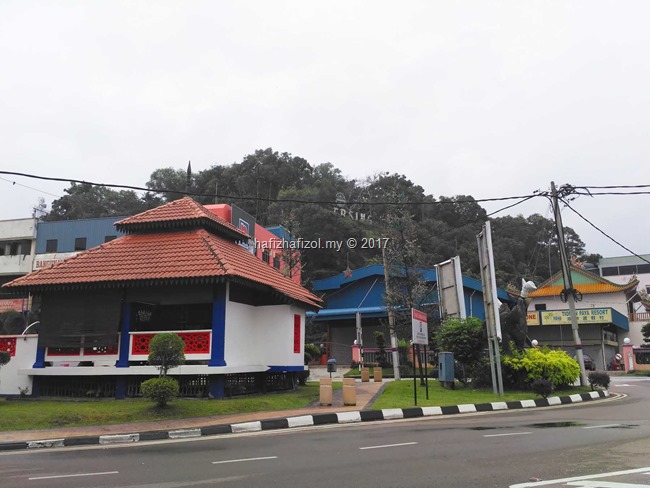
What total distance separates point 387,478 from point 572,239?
80509 millimetres

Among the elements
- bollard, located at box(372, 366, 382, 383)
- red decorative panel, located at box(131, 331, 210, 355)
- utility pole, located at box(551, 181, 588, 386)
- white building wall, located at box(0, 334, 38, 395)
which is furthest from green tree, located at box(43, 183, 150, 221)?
utility pole, located at box(551, 181, 588, 386)

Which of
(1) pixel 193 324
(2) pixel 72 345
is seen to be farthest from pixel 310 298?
(2) pixel 72 345

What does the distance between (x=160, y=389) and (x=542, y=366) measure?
11729mm

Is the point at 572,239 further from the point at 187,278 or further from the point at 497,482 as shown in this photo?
the point at 497,482

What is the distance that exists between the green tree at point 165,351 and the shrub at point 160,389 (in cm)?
38

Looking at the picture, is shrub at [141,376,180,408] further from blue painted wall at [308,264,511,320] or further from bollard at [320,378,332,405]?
blue painted wall at [308,264,511,320]

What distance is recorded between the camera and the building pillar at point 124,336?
576 inches

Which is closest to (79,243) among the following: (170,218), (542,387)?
(170,218)

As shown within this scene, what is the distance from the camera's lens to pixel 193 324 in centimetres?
1758

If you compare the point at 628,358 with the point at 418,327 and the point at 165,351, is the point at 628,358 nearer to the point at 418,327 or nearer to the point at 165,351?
the point at 418,327

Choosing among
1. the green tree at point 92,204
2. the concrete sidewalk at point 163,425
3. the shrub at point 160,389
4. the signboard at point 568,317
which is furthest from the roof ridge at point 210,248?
the green tree at point 92,204

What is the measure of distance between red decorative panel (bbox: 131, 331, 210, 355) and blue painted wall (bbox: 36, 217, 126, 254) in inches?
1178

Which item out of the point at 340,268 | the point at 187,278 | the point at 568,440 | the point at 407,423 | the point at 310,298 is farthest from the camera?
the point at 340,268

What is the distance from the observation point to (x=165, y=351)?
12.2m
